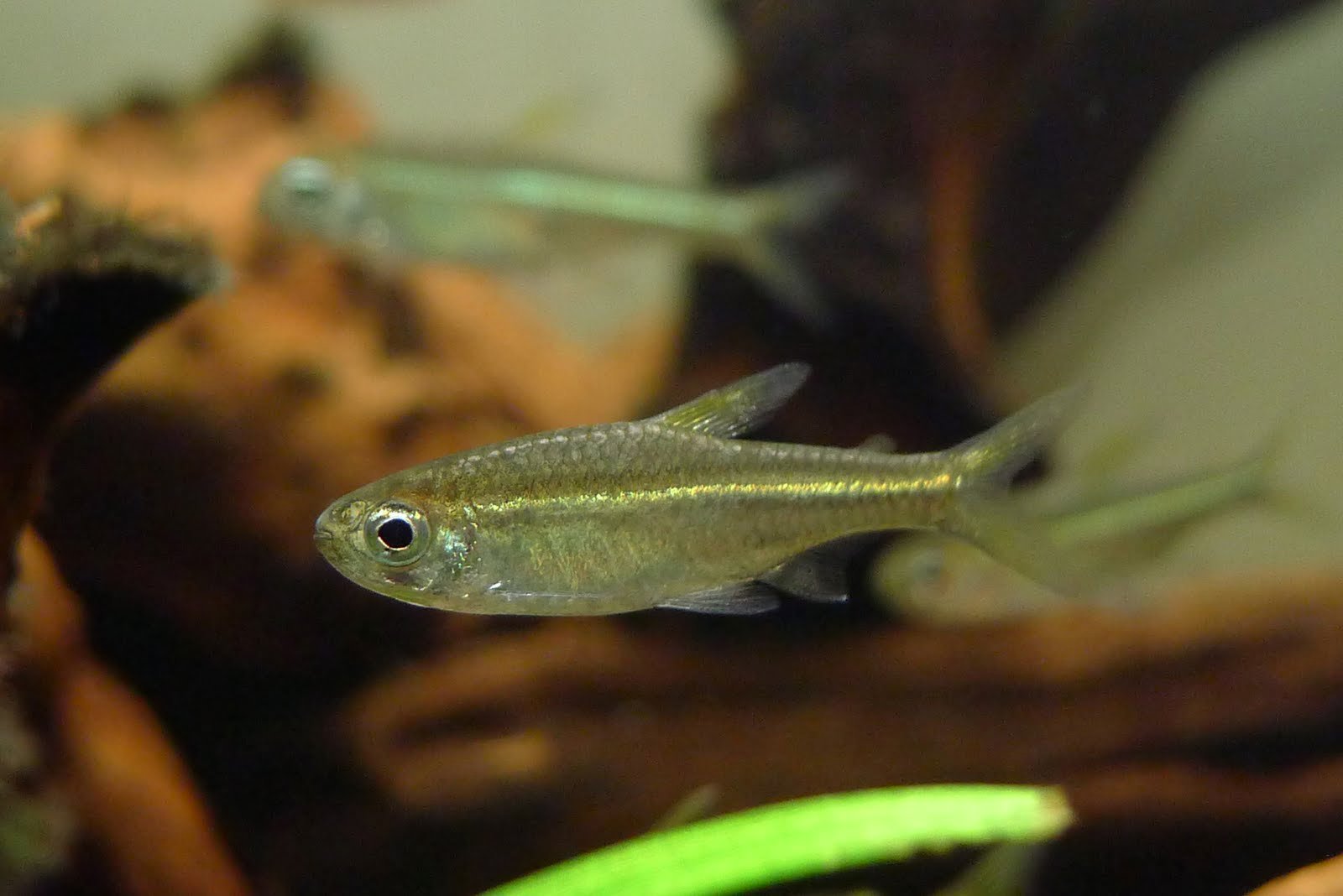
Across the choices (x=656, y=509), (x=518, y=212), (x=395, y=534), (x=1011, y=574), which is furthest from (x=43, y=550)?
(x=1011, y=574)

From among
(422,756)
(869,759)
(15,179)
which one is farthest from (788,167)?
(15,179)

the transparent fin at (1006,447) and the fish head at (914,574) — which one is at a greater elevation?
the fish head at (914,574)

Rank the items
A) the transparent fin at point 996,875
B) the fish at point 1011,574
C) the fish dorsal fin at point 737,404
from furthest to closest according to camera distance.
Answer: the fish at point 1011,574, the transparent fin at point 996,875, the fish dorsal fin at point 737,404

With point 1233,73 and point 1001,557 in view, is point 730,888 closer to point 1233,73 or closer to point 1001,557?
point 1001,557

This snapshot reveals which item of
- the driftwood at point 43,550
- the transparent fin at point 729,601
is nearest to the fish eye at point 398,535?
the transparent fin at point 729,601

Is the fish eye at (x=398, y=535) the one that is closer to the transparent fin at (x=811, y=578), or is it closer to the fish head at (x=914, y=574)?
the transparent fin at (x=811, y=578)

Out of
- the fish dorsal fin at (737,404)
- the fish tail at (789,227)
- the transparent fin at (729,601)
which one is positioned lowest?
the transparent fin at (729,601)

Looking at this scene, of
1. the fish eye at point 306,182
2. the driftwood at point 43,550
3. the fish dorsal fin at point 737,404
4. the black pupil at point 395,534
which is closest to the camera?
the black pupil at point 395,534
